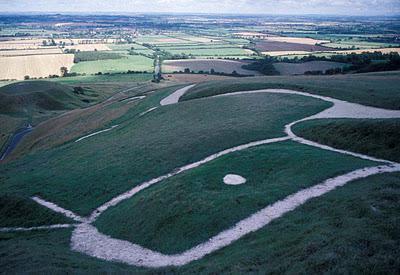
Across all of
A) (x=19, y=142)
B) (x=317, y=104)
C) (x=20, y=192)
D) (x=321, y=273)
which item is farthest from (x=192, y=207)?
(x=19, y=142)

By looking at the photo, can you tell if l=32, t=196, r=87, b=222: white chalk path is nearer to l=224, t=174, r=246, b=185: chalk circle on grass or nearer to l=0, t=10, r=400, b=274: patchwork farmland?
l=0, t=10, r=400, b=274: patchwork farmland

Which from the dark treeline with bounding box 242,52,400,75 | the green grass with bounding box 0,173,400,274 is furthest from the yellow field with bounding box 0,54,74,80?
the green grass with bounding box 0,173,400,274

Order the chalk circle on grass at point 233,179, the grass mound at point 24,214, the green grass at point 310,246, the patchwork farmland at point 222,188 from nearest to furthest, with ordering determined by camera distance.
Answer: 1. the green grass at point 310,246
2. the patchwork farmland at point 222,188
3. the chalk circle on grass at point 233,179
4. the grass mound at point 24,214

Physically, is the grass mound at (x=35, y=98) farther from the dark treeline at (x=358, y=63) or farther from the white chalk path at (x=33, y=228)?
the white chalk path at (x=33, y=228)

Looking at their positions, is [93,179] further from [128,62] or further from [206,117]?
[128,62]

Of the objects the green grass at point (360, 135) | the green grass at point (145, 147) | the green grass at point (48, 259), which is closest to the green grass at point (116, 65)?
the green grass at point (145, 147)

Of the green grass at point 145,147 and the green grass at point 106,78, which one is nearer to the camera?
the green grass at point 145,147
